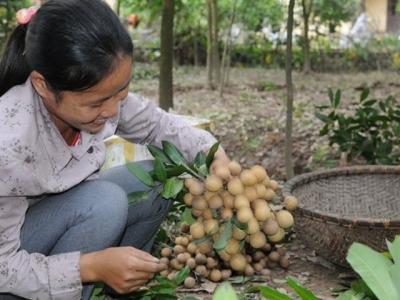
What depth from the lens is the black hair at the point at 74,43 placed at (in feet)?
6.20

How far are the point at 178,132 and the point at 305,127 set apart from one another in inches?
125

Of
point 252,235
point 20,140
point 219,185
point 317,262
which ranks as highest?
point 20,140

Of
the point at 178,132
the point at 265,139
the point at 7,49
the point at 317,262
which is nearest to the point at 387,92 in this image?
the point at 265,139

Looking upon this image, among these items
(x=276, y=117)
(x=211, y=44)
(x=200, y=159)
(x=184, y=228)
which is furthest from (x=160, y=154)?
(x=211, y=44)

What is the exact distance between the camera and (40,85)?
6.58 feet

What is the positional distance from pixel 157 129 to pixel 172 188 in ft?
0.88

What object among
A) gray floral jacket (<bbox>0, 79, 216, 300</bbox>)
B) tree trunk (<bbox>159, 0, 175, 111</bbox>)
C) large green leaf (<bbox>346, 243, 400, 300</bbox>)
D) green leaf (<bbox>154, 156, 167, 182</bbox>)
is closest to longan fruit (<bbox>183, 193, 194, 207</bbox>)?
green leaf (<bbox>154, 156, 167, 182</bbox>)

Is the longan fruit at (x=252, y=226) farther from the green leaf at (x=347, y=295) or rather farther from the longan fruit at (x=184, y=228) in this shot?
the longan fruit at (x=184, y=228)

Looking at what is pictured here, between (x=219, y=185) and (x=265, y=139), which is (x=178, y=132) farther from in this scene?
(x=265, y=139)

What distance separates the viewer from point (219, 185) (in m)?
2.30

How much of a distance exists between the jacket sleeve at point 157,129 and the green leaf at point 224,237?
373 millimetres

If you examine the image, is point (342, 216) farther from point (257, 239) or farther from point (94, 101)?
point (94, 101)

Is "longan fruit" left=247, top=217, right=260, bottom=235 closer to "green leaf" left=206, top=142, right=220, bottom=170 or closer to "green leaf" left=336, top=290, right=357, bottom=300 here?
"green leaf" left=206, top=142, right=220, bottom=170

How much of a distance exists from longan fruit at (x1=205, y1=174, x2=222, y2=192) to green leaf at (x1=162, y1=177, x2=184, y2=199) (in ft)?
0.52
